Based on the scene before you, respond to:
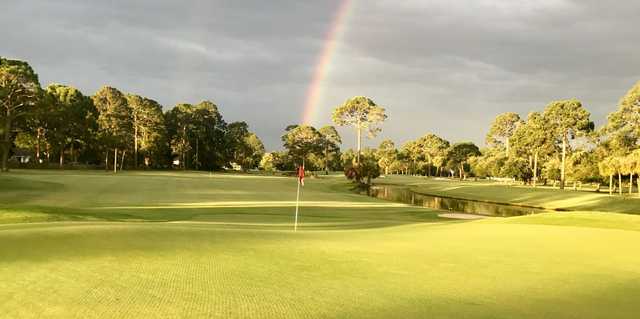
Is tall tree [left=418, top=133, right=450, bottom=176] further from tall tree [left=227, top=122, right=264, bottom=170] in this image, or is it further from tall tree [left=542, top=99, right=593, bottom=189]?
tall tree [left=542, top=99, right=593, bottom=189]

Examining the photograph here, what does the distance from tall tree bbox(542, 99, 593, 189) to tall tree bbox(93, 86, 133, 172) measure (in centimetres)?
8153

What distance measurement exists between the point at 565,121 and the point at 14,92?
273 ft

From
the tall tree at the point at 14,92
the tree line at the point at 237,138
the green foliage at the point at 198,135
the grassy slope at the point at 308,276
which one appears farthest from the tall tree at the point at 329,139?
the grassy slope at the point at 308,276

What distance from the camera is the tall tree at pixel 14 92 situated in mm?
61781

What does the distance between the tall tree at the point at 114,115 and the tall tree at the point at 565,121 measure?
81525mm

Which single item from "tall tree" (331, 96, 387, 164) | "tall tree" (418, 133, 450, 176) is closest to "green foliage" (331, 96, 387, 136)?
"tall tree" (331, 96, 387, 164)

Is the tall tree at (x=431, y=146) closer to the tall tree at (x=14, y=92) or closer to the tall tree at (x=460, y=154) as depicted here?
the tall tree at (x=460, y=154)

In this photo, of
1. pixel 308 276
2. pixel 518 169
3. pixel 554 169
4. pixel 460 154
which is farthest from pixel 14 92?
pixel 460 154

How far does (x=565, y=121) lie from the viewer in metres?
82.1

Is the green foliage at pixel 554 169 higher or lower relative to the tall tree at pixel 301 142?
lower

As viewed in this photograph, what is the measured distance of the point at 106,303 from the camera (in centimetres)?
591

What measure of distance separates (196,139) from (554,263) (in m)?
123

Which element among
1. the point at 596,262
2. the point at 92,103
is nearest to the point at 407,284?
the point at 596,262

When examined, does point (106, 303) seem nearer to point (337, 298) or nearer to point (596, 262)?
point (337, 298)
